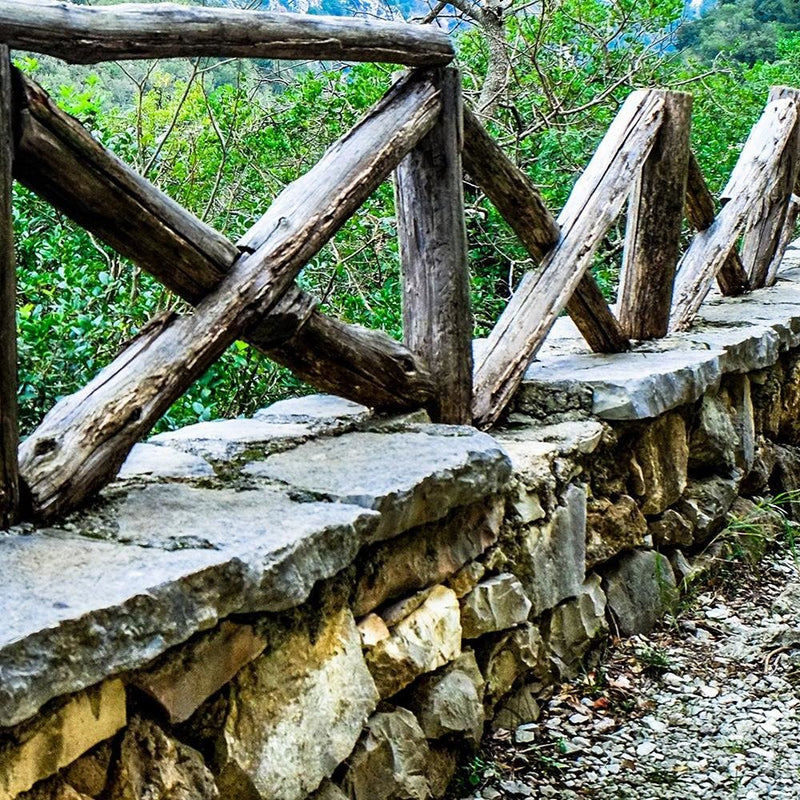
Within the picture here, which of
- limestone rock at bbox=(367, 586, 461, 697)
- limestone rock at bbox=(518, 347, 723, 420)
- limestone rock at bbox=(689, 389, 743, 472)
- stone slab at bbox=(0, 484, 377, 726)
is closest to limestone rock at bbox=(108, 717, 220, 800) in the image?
stone slab at bbox=(0, 484, 377, 726)

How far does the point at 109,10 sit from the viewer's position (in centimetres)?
204

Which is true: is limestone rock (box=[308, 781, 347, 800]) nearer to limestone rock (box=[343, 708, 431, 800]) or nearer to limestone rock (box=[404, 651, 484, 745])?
limestone rock (box=[343, 708, 431, 800])

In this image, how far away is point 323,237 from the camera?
263 cm

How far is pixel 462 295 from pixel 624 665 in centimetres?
129

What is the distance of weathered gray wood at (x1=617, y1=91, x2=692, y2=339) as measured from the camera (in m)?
4.18

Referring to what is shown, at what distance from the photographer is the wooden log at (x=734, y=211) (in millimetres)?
4844

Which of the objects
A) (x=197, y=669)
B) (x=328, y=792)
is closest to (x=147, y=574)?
(x=197, y=669)

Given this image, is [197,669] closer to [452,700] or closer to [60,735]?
[60,735]

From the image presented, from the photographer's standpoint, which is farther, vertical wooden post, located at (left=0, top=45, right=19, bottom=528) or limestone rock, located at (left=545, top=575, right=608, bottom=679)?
limestone rock, located at (left=545, top=575, right=608, bottom=679)

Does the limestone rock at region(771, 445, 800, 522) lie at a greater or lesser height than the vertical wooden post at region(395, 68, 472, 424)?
lesser

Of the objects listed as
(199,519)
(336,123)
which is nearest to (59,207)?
(199,519)

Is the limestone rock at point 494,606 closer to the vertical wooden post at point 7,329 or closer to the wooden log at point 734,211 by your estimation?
the vertical wooden post at point 7,329

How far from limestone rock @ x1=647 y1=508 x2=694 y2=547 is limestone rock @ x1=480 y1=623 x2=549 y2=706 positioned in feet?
3.04

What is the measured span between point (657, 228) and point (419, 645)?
8.15 feet
